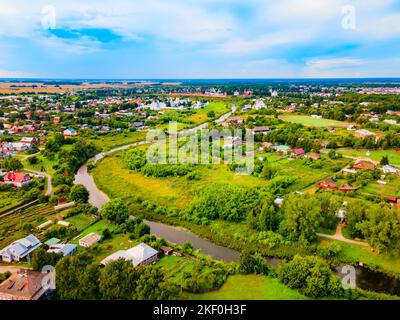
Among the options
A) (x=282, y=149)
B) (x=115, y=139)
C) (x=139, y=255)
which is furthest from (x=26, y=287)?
(x=115, y=139)

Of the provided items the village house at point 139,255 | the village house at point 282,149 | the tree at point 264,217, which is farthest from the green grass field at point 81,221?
the village house at point 282,149

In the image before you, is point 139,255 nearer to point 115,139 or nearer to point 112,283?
point 112,283

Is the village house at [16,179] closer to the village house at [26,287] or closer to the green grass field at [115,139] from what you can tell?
the village house at [26,287]

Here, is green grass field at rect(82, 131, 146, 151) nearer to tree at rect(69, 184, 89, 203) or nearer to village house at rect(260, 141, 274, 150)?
village house at rect(260, 141, 274, 150)

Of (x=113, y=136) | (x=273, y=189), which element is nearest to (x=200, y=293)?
(x=273, y=189)
